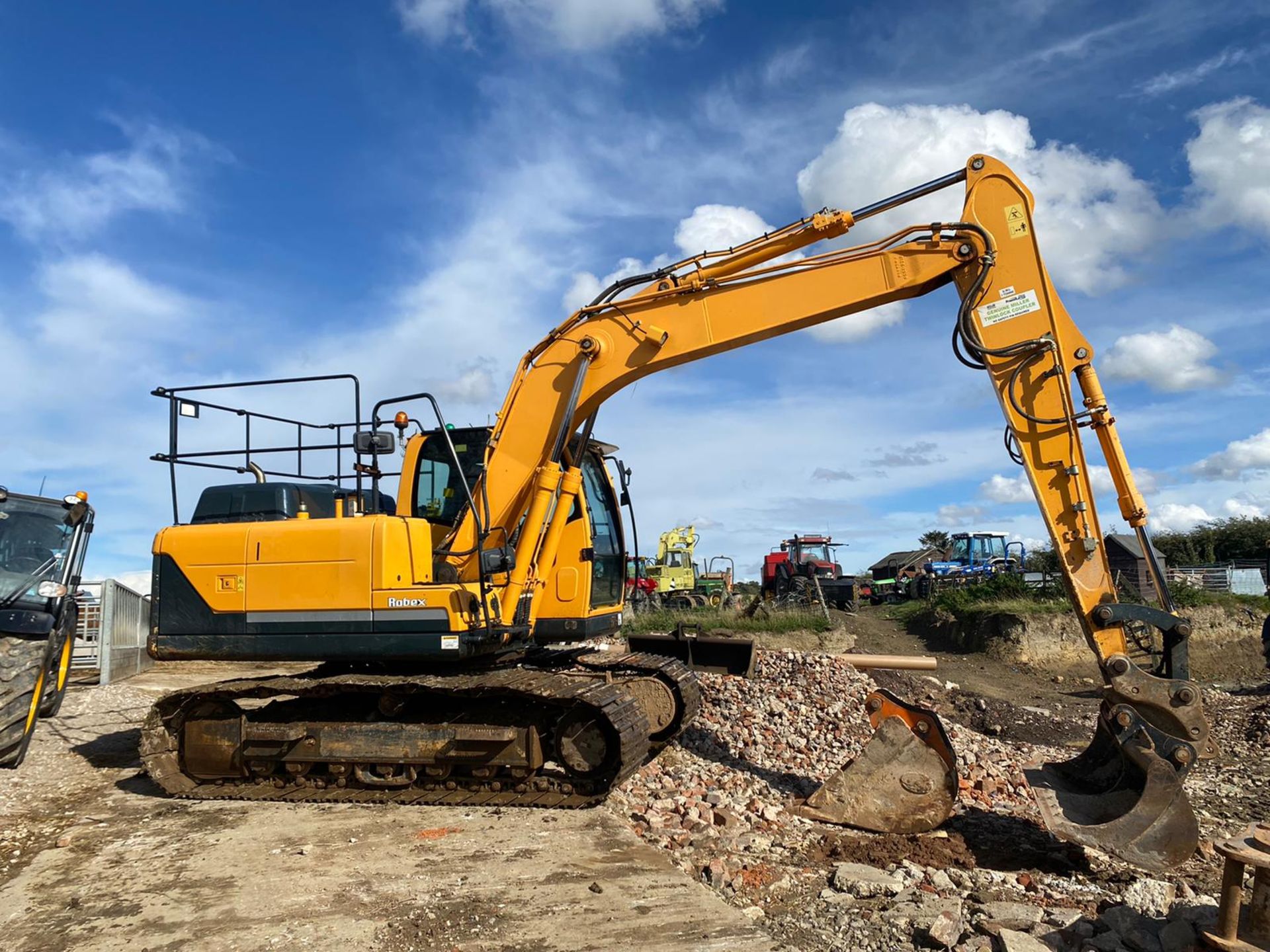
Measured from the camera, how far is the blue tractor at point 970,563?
93.7 feet


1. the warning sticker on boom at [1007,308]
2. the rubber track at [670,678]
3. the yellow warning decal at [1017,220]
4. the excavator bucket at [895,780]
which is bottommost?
the excavator bucket at [895,780]

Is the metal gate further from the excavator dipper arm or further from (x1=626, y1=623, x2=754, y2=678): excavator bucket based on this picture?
the excavator dipper arm

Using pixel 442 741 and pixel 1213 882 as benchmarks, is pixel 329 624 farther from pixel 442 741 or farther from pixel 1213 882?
pixel 1213 882

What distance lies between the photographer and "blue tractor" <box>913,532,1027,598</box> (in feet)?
93.7

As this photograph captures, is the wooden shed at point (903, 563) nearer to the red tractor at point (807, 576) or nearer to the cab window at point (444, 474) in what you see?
the red tractor at point (807, 576)

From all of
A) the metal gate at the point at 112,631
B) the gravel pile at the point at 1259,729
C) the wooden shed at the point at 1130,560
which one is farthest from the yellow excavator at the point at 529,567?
the wooden shed at the point at 1130,560

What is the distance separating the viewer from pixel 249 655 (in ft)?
24.1

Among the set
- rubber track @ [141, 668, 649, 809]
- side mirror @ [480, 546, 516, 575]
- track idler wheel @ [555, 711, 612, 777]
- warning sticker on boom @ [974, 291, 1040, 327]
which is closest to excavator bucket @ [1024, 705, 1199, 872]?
warning sticker on boom @ [974, 291, 1040, 327]

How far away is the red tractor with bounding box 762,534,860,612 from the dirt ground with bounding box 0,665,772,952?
1915 centimetres

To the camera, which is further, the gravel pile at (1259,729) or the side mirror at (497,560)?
the gravel pile at (1259,729)

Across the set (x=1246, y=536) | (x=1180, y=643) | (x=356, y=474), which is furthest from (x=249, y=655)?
(x=1246, y=536)

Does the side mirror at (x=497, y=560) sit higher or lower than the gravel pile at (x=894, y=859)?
higher

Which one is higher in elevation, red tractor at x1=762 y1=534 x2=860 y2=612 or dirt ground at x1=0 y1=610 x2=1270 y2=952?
red tractor at x1=762 y1=534 x2=860 y2=612

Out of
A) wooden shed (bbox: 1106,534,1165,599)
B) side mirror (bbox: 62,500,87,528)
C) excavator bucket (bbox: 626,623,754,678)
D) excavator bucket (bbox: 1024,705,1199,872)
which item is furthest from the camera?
wooden shed (bbox: 1106,534,1165,599)
